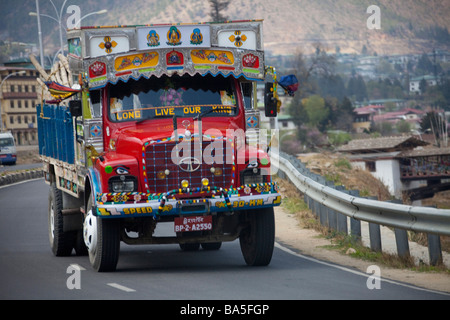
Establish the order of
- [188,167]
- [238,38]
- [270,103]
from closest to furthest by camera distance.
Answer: [188,167] < [238,38] < [270,103]

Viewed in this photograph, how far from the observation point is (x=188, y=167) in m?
11.7

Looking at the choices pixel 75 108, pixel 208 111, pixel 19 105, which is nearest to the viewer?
pixel 208 111

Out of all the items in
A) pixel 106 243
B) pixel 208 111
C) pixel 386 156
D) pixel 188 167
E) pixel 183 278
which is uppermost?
pixel 208 111

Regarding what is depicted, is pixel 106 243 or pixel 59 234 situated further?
pixel 59 234

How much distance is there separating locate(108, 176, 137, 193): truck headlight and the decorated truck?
13mm

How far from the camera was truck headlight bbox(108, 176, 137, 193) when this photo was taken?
11.5 m

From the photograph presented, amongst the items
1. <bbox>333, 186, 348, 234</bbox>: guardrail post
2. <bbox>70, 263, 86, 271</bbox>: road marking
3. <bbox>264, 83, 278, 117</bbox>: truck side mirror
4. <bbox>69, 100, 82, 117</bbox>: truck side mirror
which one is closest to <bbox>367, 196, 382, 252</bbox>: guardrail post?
<bbox>333, 186, 348, 234</bbox>: guardrail post

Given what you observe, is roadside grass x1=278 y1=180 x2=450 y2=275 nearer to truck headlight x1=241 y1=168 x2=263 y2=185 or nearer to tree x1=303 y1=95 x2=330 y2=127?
truck headlight x1=241 y1=168 x2=263 y2=185

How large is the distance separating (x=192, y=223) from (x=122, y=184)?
106cm

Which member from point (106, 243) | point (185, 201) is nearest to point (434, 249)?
point (185, 201)

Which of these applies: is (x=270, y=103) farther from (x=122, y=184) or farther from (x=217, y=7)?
(x=217, y=7)

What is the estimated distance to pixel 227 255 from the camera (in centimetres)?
1437
